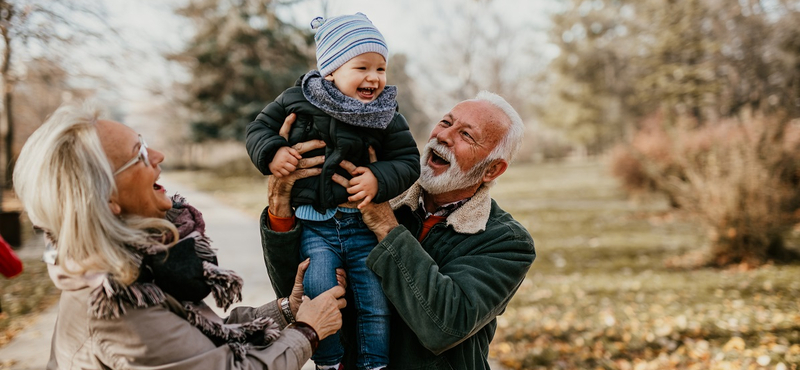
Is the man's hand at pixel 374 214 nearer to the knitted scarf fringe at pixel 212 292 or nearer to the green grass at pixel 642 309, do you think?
the knitted scarf fringe at pixel 212 292

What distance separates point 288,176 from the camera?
2.07 metres

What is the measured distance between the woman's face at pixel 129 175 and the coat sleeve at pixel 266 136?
435 mm

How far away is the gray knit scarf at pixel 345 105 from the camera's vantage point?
2061 millimetres

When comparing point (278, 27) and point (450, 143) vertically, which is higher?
point (278, 27)

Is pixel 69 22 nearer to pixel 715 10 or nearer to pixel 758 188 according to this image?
pixel 758 188

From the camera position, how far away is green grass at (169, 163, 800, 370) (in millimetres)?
5469

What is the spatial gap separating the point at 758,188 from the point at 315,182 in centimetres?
831

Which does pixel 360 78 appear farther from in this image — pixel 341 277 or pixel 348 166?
pixel 341 277

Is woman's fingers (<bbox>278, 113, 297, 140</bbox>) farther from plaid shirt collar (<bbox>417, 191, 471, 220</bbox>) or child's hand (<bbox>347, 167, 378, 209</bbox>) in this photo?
plaid shirt collar (<bbox>417, 191, 471, 220</bbox>)

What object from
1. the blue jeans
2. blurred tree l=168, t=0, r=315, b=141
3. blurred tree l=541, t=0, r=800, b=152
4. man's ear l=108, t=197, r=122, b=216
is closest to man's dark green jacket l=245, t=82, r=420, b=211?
the blue jeans

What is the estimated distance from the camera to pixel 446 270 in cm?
214

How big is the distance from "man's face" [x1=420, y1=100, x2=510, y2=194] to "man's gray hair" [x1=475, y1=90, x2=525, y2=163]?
0.08 ft

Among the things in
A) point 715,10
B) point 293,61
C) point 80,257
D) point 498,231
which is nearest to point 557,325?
point 498,231

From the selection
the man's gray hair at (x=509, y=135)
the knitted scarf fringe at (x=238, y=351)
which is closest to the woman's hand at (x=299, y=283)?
the knitted scarf fringe at (x=238, y=351)
